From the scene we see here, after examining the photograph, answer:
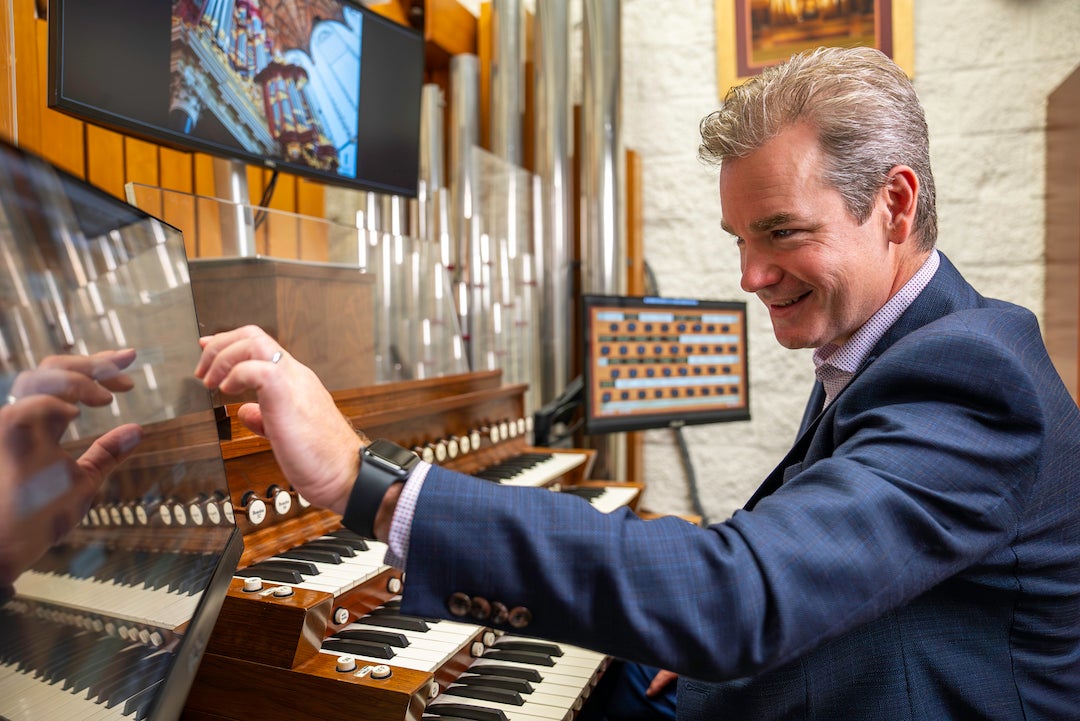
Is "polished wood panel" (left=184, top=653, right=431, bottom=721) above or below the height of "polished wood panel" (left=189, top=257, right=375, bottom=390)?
below

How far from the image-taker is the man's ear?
106 centimetres

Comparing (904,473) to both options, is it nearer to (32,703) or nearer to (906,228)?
(906,228)

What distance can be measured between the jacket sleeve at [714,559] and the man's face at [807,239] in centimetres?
34

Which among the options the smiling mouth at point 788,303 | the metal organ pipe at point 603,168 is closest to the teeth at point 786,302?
the smiling mouth at point 788,303

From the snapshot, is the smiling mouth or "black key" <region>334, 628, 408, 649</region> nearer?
the smiling mouth

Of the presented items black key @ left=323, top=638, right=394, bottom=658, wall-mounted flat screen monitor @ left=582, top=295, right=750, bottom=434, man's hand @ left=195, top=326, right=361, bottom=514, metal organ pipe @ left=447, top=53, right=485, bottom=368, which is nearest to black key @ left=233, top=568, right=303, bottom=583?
black key @ left=323, top=638, right=394, bottom=658

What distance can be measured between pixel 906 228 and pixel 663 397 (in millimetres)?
1606

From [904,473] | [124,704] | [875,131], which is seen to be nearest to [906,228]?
[875,131]

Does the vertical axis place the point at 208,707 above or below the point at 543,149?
below

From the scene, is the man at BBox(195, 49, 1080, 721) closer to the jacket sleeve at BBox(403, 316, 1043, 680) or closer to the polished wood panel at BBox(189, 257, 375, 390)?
the jacket sleeve at BBox(403, 316, 1043, 680)

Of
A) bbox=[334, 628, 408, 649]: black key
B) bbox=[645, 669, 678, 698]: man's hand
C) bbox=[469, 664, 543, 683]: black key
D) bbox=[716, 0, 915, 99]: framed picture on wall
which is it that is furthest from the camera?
bbox=[716, 0, 915, 99]: framed picture on wall

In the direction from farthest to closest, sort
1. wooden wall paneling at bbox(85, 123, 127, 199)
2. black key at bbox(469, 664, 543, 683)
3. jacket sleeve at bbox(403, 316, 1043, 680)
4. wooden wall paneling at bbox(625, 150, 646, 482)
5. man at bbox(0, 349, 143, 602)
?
wooden wall paneling at bbox(625, 150, 646, 482), wooden wall paneling at bbox(85, 123, 127, 199), black key at bbox(469, 664, 543, 683), jacket sleeve at bbox(403, 316, 1043, 680), man at bbox(0, 349, 143, 602)

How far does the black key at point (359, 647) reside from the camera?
1.21m

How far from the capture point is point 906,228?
109cm
